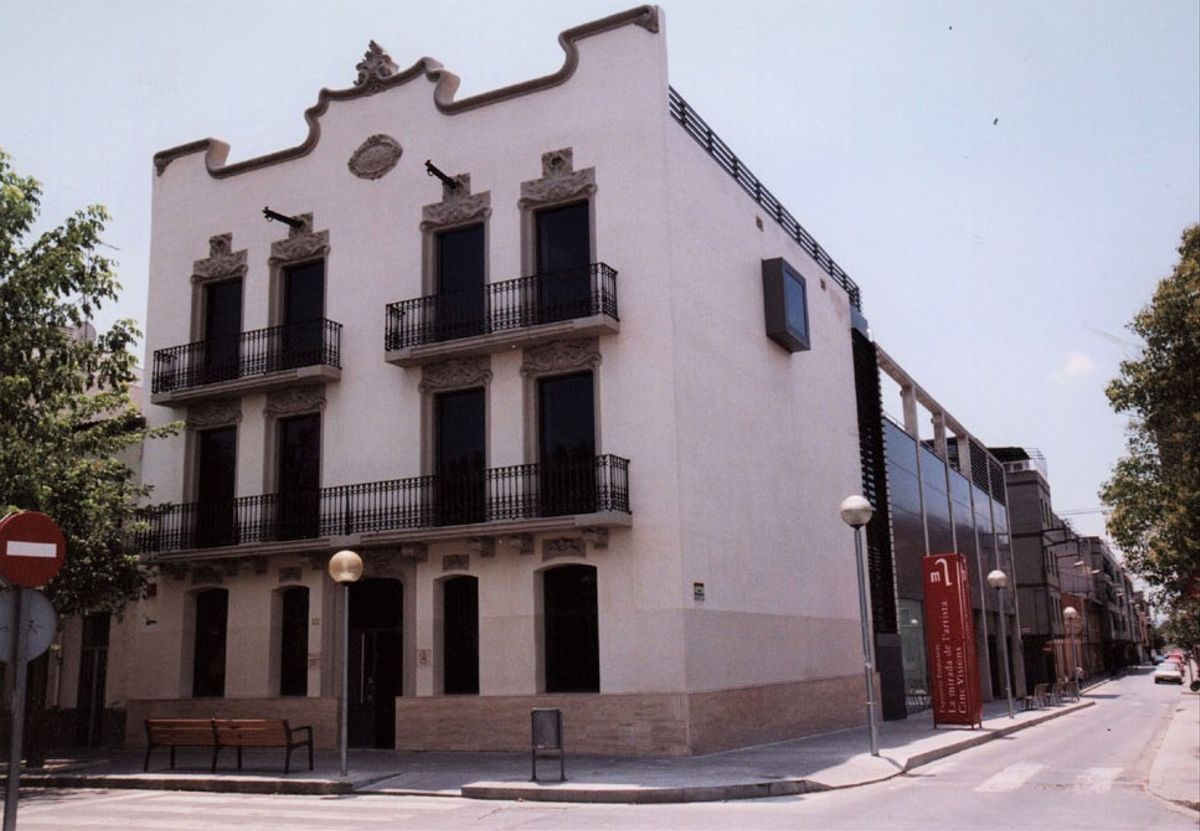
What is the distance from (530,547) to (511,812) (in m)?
7.79

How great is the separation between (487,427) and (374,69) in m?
9.15

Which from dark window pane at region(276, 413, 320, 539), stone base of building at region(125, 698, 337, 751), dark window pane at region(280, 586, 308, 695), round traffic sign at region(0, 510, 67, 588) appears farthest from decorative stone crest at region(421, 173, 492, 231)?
round traffic sign at region(0, 510, 67, 588)

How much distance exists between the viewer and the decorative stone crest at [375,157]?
2358 centimetres

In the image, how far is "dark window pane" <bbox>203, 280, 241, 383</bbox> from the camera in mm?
24281

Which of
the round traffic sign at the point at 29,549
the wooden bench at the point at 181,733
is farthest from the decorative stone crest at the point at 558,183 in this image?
the round traffic sign at the point at 29,549

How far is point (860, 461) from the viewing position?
31.0 meters

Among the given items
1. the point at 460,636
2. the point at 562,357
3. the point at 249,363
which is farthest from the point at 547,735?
the point at 249,363

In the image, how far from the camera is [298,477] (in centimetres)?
2338

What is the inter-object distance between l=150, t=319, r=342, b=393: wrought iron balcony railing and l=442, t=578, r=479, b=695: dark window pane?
18.7ft

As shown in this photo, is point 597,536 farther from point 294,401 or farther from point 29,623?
point 29,623

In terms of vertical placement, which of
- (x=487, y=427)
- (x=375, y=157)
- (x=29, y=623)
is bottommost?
(x=29, y=623)

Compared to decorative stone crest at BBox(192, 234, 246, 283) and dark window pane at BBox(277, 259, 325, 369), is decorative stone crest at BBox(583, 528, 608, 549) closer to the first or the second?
dark window pane at BBox(277, 259, 325, 369)

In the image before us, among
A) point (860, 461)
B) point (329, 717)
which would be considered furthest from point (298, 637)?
point (860, 461)

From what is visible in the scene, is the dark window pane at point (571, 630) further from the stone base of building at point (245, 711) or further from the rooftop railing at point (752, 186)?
the rooftop railing at point (752, 186)
